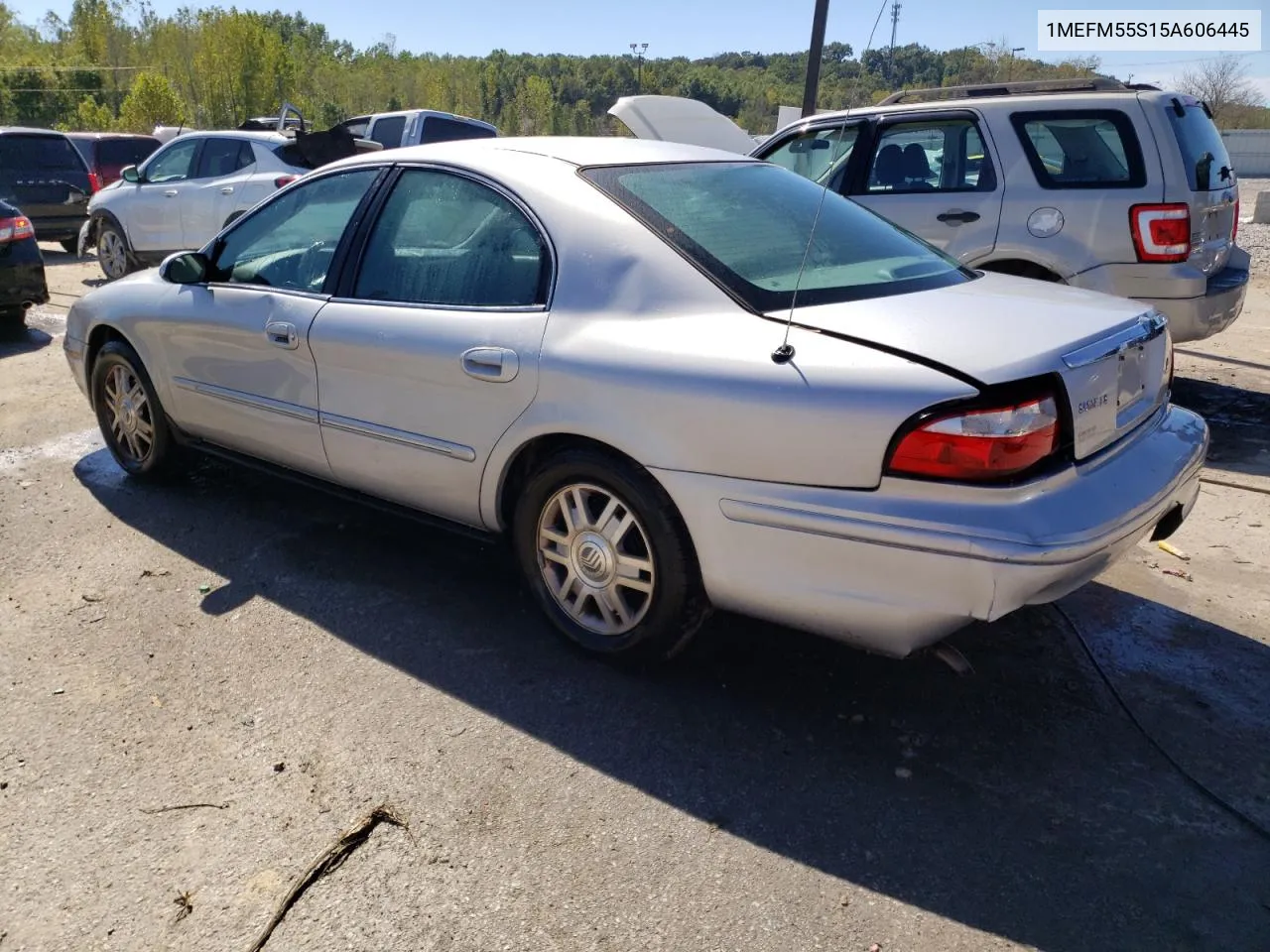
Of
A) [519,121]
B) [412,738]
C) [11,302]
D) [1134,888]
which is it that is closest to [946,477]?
[1134,888]

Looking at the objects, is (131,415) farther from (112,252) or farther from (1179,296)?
(112,252)

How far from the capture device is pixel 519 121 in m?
58.4

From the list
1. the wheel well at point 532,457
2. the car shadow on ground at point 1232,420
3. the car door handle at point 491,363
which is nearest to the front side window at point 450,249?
the car door handle at point 491,363

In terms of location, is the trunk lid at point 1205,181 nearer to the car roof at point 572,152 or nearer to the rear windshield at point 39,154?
the car roof at point 572,152

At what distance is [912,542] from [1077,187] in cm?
415

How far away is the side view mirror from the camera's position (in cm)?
441

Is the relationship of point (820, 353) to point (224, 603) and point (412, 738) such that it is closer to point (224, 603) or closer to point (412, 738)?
point (412, 738)

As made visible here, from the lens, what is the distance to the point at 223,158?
37.5ft

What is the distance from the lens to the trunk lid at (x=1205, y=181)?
5703 millimetres

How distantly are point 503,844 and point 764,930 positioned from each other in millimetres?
677

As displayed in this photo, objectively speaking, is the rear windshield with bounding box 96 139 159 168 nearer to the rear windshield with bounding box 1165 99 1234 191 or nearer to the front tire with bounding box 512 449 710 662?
the rear windshield with bounding box 1165 99 1234 191

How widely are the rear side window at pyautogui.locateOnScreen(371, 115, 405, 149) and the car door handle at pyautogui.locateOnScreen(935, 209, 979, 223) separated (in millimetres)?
8348

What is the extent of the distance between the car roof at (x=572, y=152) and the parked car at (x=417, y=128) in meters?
9.01

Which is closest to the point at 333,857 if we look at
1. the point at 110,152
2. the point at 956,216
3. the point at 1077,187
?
the point at 956,216
